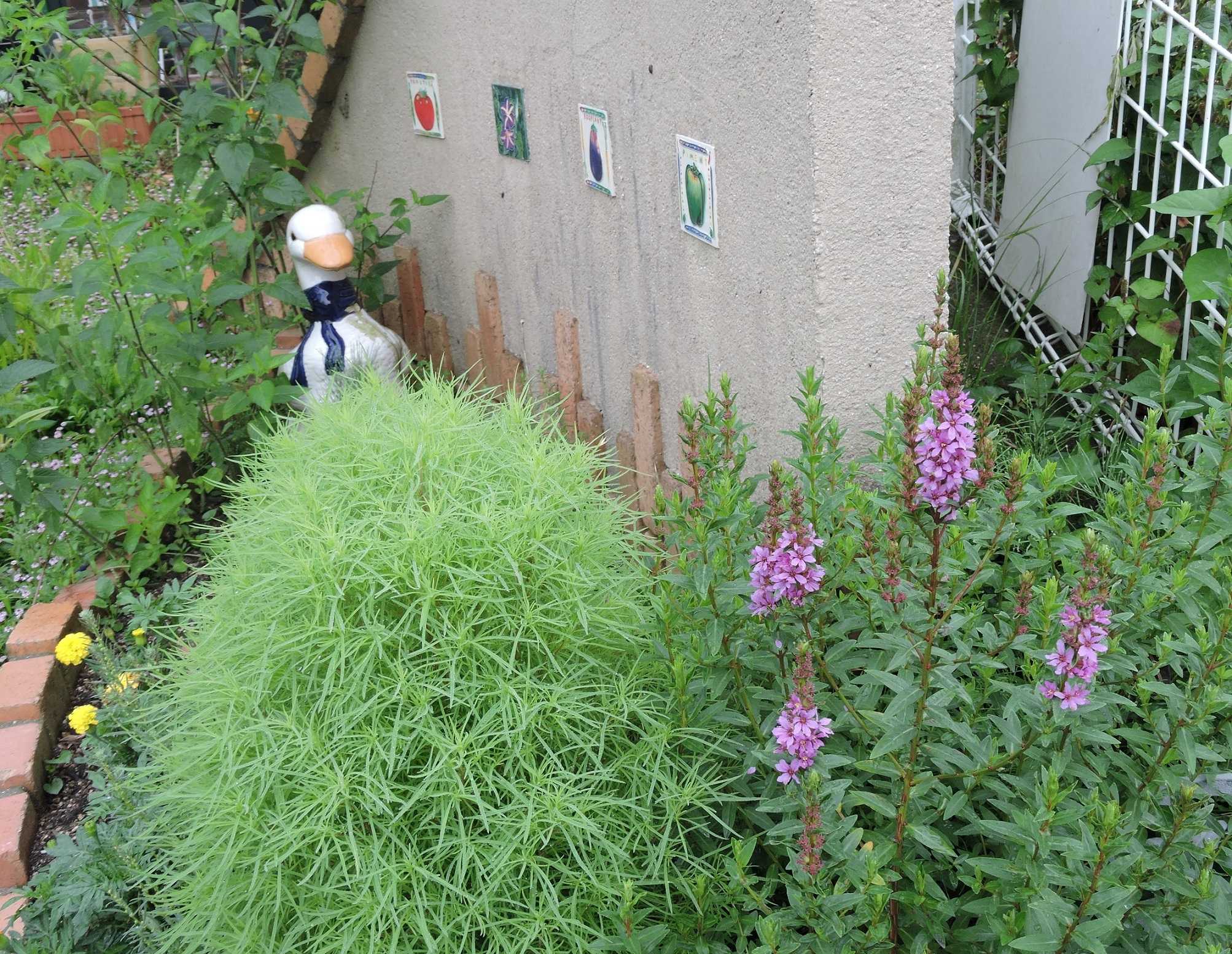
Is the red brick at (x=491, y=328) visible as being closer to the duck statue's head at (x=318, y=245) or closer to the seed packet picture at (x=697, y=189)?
the duck statue's head at (x=318, y=245)

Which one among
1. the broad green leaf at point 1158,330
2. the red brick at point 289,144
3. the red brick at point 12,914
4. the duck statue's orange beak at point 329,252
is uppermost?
the broad green leaf at point 1158,330

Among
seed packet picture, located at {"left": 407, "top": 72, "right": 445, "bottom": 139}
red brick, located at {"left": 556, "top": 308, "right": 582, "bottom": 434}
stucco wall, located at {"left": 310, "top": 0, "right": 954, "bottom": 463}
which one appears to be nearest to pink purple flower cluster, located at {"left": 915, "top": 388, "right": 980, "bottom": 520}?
stucco wall, located at {"left": 310, "top": 0, "right": 954, "bottom": 463}

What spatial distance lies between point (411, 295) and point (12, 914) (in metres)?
3.00

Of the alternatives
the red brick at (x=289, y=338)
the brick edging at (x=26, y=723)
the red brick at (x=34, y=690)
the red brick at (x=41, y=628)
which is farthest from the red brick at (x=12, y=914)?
the red brick at (x=289, y=338)

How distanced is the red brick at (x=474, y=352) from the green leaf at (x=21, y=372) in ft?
5.47

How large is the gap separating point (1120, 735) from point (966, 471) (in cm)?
55

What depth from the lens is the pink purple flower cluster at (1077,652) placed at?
4.63ft

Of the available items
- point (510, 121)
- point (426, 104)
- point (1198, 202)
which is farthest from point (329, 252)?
point (1198, 202)

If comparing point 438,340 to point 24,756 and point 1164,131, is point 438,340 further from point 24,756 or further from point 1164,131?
point 1164,131

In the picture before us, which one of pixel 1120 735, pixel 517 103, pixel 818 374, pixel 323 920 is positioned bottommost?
pixel 323 920

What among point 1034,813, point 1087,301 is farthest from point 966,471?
point 1087,301

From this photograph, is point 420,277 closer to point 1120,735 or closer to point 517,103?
point 517,103

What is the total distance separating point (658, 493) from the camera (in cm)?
197

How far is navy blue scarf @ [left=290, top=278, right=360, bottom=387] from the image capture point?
161 inches
